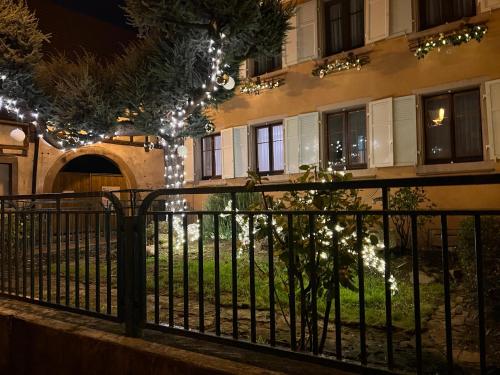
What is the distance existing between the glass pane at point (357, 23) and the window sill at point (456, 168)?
364cm

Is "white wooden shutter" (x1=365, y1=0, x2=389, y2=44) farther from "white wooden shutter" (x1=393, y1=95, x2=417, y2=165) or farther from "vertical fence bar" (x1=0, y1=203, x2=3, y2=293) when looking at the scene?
"vertical fence bar" (x1=0, y1=203, x2=3, y2=293)

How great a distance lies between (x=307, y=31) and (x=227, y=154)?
4.14 meters

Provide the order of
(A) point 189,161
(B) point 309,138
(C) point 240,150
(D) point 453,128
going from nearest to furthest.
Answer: (D) point 453,128 < (B) point 309,138 < (C) point 240,150 < (A) point 189,161

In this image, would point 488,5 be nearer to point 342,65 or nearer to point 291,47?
point 342,65

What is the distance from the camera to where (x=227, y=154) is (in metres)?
12.9

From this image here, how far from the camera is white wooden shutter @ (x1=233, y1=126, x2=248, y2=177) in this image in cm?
1261

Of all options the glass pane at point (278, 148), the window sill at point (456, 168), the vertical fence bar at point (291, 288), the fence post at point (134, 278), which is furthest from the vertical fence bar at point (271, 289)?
the glass pane at point (278, 148)

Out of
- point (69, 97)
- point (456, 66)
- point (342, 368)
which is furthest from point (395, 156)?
point (342, 368)

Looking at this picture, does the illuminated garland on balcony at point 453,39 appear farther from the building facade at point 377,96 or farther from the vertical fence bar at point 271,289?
the vertical fence bar at point 271,289

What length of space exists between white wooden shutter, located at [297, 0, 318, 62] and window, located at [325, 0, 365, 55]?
1.12 ft

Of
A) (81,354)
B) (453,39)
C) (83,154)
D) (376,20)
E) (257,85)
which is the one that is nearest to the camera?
(81,354)

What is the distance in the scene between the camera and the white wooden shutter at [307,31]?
1112cm

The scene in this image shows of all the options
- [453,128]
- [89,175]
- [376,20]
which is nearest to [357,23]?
[376,20]

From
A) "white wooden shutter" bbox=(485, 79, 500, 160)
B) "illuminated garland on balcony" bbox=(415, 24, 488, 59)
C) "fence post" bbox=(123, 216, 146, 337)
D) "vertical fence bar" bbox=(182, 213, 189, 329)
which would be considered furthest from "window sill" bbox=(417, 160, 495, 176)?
"fence post" bbox=(123, 216, 146, 337)
